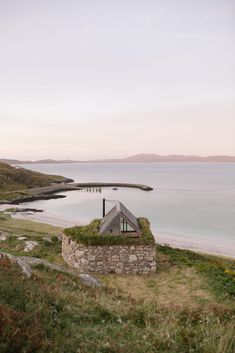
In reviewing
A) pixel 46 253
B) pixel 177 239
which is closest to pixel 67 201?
pixel 177 239

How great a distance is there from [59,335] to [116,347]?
95cm

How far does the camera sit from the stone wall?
65.4ft

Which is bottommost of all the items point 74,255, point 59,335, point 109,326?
point 74,255

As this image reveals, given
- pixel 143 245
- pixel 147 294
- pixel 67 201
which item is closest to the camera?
pixel 147 294

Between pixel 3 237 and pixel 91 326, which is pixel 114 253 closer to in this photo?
pixel 3 237

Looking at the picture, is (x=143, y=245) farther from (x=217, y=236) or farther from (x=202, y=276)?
(x=217, y=236)

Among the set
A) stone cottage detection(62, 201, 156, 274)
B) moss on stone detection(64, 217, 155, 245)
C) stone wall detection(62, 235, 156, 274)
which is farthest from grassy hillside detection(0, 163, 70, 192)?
stone wall detection(62, 235, 156, 274)

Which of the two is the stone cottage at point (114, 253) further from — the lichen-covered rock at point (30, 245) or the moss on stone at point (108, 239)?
the lichen-covered rock at point (30, 245)

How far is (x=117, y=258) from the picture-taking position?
2000 centimetres

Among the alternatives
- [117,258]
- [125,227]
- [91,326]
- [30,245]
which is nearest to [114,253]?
[117,258]

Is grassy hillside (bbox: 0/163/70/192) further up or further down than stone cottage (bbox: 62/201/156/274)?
further up

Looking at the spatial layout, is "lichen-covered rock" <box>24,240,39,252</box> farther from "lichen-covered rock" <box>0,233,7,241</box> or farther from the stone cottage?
the stone cottage

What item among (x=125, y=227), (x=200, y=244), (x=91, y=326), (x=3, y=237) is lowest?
(x=200, y=244)

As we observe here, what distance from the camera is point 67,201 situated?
82.0 metres
